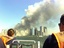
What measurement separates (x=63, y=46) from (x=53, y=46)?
119 mm

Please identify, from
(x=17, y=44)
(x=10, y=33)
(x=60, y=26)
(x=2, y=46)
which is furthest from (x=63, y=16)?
(x=17, y=44)

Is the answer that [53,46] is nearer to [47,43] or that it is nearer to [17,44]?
[47,43]

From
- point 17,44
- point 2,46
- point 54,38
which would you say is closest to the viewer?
point 2,46

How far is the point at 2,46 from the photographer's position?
2.79 metres

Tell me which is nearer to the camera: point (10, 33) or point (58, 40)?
point (58, 40)

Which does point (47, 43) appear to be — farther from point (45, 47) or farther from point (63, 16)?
point (63, 16)

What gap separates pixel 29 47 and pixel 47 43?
8.34m

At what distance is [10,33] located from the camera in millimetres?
6438

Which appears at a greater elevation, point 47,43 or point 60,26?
point 60,26

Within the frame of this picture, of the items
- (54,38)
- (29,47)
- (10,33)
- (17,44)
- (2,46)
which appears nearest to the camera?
(2,46)

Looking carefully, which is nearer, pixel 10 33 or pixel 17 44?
pixel 10 33

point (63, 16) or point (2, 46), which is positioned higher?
point (63, 16)

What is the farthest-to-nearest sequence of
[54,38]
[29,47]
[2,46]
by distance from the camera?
[29,47], [54,38], [2,46]

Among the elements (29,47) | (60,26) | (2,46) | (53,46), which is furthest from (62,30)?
(29,47)
